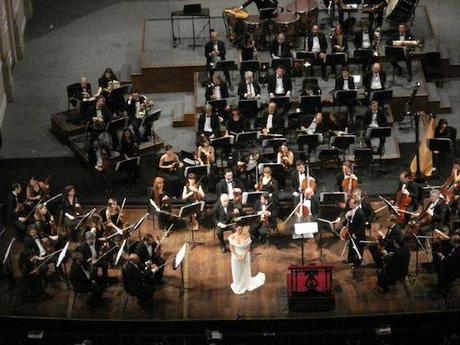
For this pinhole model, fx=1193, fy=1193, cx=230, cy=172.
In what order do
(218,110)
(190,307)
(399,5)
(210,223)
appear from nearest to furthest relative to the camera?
(190,307) < (210,223) < (218,110) < (399,5)

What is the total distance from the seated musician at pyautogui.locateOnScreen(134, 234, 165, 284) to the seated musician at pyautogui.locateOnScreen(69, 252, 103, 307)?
84cm

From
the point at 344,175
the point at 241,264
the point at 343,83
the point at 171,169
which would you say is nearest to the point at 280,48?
the point at 343,83

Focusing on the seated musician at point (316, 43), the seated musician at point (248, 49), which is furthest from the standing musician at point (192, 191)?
the seated musician at point (316, 43)

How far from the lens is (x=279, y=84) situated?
2333cm

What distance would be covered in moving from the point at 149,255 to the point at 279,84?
5653mm

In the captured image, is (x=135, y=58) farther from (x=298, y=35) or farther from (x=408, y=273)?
(x=408, y=273)

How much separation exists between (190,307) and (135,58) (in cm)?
851

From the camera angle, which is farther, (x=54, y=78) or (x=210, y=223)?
(x=54, y=78)

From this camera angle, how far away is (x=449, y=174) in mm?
22250

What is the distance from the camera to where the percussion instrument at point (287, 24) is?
24766 mm

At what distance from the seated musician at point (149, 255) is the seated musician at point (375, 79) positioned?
20.6 feet

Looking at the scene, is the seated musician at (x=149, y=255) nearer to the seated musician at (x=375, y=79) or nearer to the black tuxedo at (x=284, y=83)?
the black tuxedo at (x=284, y=83)

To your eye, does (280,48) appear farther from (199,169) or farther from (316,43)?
(199,169)

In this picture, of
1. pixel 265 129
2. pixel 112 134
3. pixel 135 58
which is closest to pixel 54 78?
pixel 135 58
